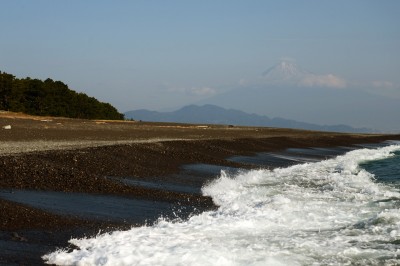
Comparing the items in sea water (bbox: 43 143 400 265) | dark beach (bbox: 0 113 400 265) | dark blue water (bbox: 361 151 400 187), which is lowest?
dark blue water (bbox: 361 151 400 187)

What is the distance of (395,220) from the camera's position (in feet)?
46.5

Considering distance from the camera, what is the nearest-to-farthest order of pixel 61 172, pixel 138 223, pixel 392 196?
pixel 138 223, pixel 61 172, pixel 392 196

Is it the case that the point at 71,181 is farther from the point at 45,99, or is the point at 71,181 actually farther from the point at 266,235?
the point at 45,99

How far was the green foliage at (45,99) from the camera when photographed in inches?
2955

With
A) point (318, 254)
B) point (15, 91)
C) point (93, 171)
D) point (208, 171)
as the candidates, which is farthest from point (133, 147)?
point (15, 91)

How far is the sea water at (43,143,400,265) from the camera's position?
396 inches

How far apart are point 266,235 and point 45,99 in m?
72.2

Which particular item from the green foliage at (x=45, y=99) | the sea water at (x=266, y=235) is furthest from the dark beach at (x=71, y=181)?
the green foliage at (x=45, y=99)

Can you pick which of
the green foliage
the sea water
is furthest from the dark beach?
the green foliage

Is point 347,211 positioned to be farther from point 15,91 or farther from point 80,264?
point 15,91

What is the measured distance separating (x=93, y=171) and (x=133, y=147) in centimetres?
827

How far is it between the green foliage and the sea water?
62857 mm

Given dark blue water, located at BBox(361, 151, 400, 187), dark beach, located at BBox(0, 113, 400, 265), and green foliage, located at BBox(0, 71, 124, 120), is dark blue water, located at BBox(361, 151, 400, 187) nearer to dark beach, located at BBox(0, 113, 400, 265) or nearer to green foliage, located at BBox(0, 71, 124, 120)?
dark beach, located at BBox(0, 113, 400, 265)

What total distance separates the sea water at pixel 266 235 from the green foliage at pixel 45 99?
62.9m
